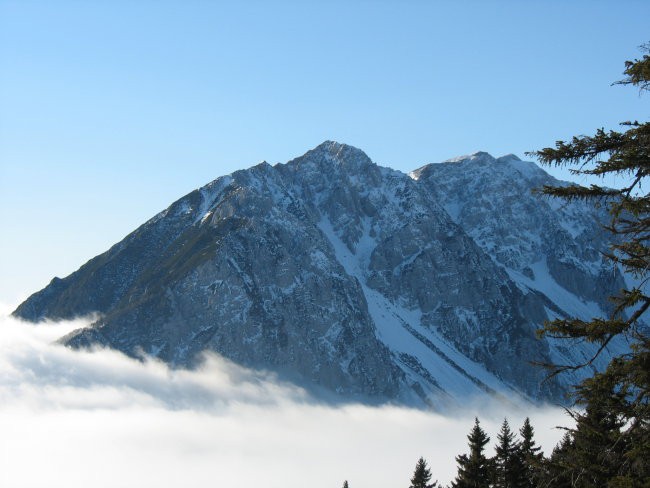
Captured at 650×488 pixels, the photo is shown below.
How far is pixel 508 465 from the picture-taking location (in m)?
37.9

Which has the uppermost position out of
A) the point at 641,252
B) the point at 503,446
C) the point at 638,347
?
the point at 641,252

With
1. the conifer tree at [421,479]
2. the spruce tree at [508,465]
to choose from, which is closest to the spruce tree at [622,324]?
the spruce tree at [508,465]

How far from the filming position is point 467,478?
39.8m

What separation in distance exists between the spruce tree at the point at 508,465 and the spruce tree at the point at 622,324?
2386cm

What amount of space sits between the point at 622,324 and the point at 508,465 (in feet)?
86.5

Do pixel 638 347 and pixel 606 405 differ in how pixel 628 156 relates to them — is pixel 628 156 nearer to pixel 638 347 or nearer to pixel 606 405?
pixel 638 347

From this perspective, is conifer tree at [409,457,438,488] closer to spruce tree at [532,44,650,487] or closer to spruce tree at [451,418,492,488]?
spruce tree at [451,418,492,488]

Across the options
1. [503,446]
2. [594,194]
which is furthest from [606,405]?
[503,446]

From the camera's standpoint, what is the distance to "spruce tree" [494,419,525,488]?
3703 cm

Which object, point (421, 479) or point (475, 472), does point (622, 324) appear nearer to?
point (475, 472)

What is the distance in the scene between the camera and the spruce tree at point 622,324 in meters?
13.0

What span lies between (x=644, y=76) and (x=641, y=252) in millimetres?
2845

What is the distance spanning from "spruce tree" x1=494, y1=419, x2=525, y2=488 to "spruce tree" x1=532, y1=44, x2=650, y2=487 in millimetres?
23860

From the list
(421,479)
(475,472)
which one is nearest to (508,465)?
(475,472)
